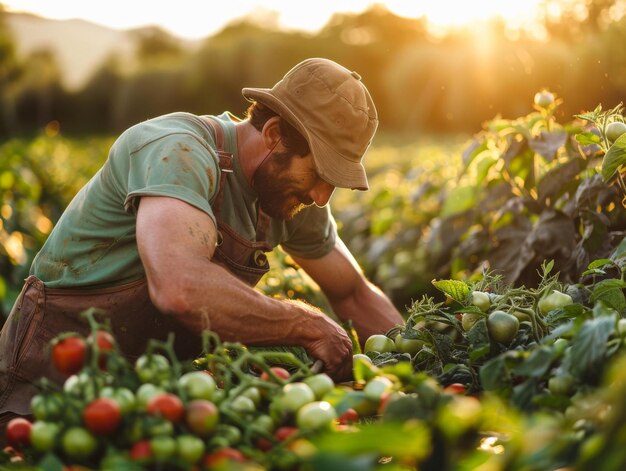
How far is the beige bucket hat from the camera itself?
295cm

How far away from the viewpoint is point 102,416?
1.43 m

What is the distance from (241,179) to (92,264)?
602 mm

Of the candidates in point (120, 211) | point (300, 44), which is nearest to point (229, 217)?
point (120, 211)

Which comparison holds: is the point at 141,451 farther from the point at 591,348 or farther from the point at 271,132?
the point at 271,132

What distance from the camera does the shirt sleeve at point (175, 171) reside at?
2.57 metres

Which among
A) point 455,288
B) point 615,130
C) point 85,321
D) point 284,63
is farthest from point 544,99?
point 284,63

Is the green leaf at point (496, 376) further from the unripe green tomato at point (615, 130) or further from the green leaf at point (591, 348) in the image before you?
the unripe green tomato at point (615, 130)

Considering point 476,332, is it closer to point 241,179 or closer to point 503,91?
point 241,179

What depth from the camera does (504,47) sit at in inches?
584

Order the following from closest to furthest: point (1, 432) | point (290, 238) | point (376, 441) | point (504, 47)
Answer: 1. point (376, 441)
2. point (1, 432)
3. point (290, 238)
4. point (504, 47)

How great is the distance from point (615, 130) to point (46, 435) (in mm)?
2039

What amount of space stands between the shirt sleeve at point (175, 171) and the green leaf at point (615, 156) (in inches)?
48.3

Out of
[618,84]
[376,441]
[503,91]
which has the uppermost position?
[503,91]

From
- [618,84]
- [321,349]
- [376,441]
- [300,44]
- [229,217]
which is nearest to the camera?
[376,441]
